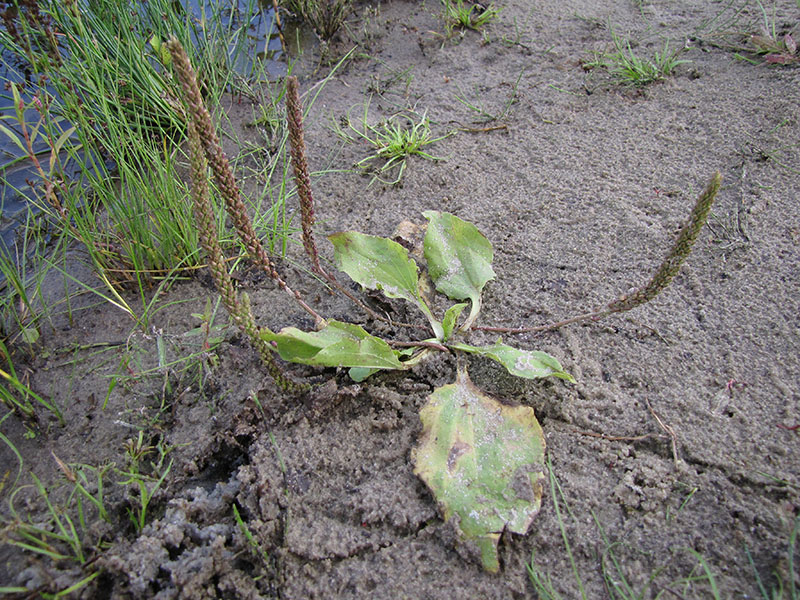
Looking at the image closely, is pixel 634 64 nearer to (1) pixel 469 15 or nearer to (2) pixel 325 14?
(1) pixel 469 15

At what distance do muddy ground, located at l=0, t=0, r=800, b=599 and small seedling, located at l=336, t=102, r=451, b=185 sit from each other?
5 cm

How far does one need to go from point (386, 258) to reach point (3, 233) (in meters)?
1.78

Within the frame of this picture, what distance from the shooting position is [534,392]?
1.76 m

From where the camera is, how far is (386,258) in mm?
1996

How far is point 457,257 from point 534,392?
58 centimetres

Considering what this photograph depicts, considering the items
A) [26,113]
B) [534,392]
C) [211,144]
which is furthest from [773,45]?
[26,113]

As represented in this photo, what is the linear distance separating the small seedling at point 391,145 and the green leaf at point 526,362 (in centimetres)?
111

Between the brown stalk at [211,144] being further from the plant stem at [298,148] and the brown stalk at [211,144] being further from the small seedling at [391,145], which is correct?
the small seedling at [391,145]

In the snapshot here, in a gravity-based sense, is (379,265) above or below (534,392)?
above

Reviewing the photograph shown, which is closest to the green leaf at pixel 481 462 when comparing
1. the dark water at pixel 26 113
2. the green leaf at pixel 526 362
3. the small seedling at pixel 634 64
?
the green leaf at pixel 526 362

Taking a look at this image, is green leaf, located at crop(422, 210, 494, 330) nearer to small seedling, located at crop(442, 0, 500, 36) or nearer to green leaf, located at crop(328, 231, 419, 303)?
green leaf, located at crop(328, 231, 419, 303)

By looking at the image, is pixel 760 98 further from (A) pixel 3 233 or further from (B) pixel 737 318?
(A) pixel 3 233

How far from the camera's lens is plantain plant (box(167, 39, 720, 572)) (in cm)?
138

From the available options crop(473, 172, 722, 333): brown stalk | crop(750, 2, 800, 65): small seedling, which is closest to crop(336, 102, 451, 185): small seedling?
crop(473, 172, 722, 333): brown stalk
